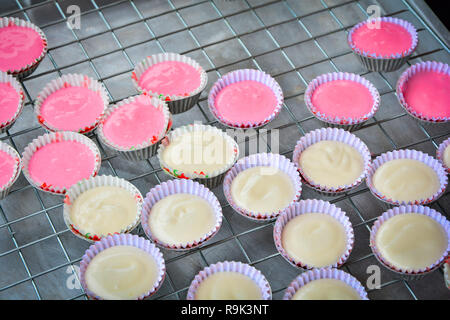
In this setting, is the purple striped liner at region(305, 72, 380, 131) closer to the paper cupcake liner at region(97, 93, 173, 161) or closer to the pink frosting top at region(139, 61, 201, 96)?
the pink frosting top at region(139, 61, 201, 96)

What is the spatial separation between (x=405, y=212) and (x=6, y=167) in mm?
1522

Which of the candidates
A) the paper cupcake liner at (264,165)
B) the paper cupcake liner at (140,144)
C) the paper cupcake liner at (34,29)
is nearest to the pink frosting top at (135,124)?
the paper cupcake liner at (140,144)

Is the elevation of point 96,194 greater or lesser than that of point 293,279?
greater

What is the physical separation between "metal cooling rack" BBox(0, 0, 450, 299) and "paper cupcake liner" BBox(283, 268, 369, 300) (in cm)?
15

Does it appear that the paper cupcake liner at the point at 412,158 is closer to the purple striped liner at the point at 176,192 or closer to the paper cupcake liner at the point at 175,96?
the purple striped liner at the point at 176,192

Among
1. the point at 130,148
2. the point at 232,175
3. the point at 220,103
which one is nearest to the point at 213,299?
the point at 232,175

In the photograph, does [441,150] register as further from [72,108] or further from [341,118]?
[72,108]

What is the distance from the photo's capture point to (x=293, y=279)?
2305 millimetres

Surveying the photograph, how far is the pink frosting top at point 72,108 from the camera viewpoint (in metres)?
2.62

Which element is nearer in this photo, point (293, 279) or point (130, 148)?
point (293, 279)

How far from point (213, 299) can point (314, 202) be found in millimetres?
530

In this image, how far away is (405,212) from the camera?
235cm

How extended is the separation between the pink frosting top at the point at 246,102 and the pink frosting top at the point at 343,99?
19 cm
